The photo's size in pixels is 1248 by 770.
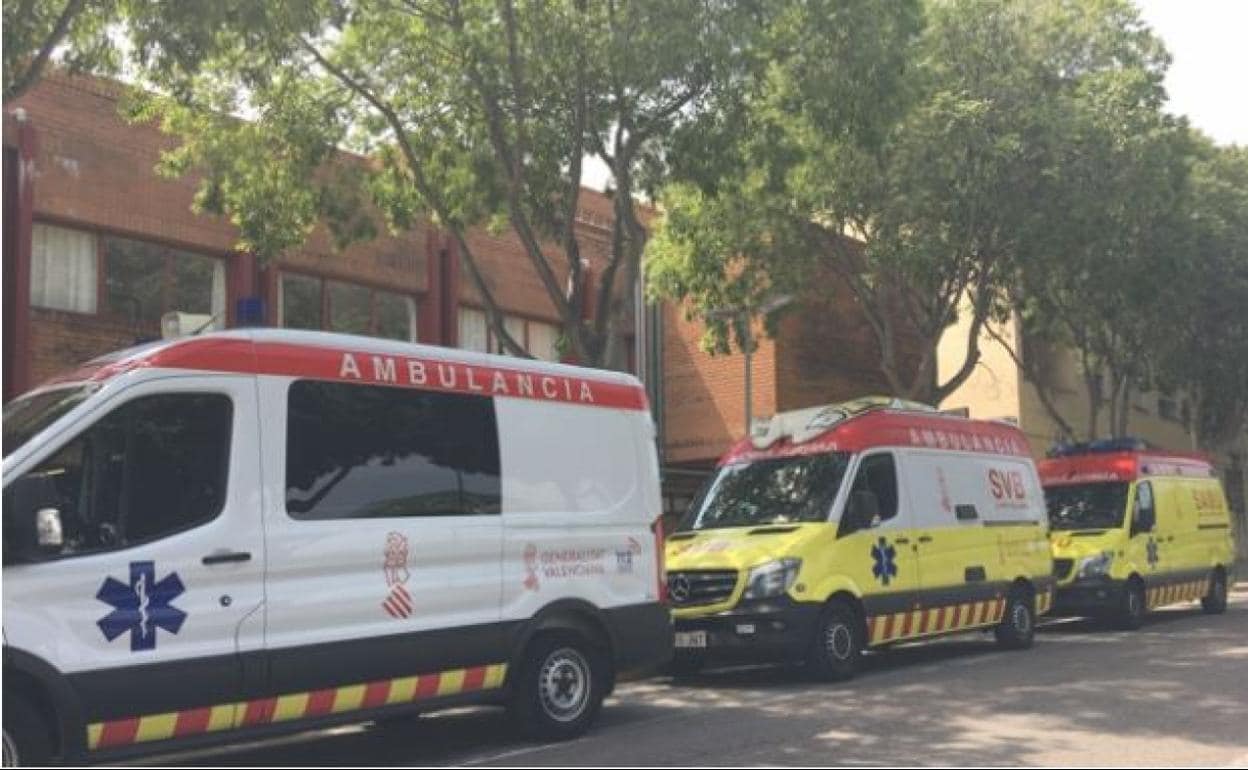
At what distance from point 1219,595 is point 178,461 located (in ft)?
59.2

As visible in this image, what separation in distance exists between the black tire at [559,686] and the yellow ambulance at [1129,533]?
31.6ft

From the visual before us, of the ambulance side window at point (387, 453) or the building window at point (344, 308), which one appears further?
the building window at point (344, 308)

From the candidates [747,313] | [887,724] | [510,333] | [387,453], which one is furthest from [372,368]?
[510,333]

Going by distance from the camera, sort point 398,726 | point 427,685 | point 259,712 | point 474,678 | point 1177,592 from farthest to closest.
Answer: point 1177,592 < point 398,726 < point 474,678 < point 427,685 < point 259,712

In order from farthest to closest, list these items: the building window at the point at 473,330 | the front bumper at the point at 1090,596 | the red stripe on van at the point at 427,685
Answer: the building window at the point at 473,330
the front bumper at the point at 1090,596
the red stripe on van at the point at 427,685

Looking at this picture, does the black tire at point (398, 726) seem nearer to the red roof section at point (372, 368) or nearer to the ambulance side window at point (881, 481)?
the red roof section at point (372, 368)

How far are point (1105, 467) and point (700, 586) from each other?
9.28 metres

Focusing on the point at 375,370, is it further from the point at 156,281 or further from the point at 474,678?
the point at 156,281

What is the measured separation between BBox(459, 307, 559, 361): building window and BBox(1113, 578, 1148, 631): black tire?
28.7 ft

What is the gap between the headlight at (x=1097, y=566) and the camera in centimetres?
1725

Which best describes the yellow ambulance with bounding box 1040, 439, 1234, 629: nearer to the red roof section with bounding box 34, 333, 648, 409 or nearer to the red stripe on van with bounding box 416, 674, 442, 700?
the red roof section with bounding box 34, 333, 648, 409

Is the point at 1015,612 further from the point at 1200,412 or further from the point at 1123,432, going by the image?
the point at 1200,412

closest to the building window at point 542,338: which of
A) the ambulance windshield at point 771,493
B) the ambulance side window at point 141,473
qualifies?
the ambulance windshield at point 771,493

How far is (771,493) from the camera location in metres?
12.7
